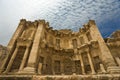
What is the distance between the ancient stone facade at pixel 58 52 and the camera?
19984mm

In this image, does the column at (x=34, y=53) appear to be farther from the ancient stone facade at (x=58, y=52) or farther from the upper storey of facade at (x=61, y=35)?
the upper storey of facade at (x=61, y=35)

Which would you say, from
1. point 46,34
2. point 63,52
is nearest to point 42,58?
point 63,52

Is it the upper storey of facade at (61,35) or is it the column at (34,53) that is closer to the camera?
the column at (34,53)

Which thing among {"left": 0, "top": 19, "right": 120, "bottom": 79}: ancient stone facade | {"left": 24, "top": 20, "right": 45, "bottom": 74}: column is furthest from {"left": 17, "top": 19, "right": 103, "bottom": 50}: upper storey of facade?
{"left": 24, "top": 20, "right": 45, "bottom": 74}: column

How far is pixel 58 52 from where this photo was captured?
26156 mm

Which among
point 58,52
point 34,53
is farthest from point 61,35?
point 34,53

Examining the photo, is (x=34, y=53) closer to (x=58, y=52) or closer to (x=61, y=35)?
(x=58, y=52)

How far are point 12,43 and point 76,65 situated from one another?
43.5 feet

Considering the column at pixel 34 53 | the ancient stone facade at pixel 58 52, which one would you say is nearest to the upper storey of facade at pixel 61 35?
the ancient stone facade at pixel 58 52

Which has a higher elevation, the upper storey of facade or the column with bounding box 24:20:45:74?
the upper storey of facade

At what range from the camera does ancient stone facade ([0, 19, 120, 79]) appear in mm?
19984

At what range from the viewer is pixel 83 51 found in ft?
83.7

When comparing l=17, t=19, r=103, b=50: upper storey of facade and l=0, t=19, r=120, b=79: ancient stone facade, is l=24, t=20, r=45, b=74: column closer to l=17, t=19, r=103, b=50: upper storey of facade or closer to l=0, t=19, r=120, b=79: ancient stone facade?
l=0, t=19, r=120, b=79: ancient stone facade

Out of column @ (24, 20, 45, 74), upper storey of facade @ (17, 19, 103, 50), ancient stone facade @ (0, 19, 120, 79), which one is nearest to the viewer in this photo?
column @ (24, 20, 45, 74)
